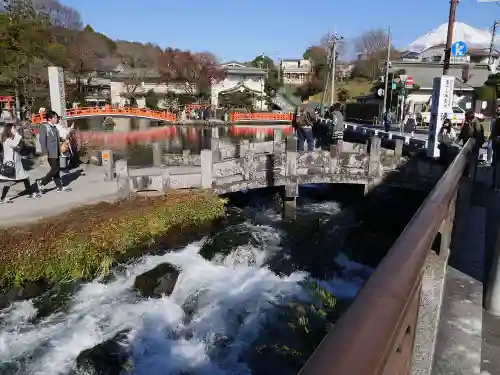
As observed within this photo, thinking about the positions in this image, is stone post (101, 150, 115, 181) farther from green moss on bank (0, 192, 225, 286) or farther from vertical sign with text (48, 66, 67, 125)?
vertical sign with text (48, 66, 67, 125)

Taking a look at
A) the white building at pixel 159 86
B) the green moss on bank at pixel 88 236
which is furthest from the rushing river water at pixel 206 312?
the white building at pixel 159 86

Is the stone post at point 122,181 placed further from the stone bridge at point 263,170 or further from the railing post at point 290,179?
the railing post at point 290,179

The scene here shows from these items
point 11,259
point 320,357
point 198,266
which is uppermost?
point 320,357

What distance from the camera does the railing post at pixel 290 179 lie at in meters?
12.3

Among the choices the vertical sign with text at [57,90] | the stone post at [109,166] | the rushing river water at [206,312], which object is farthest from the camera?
the vertical sign with text at [57,90]

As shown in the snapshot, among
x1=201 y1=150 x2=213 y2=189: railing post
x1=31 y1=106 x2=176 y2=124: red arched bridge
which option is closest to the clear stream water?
x1=201 y1=150 x2=213 y2=189: railing post

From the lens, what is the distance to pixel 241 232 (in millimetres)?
10703

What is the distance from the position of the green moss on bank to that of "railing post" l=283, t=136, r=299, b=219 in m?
3.33

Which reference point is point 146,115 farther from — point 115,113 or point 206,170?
point 206,170

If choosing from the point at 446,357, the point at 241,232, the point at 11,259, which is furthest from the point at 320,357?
the point at 241,232

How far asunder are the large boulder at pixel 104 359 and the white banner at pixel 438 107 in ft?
36.5

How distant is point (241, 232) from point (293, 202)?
2684mm

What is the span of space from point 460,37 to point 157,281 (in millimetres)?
77428

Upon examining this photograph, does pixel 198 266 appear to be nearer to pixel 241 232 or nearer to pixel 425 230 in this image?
pixel 241 232
